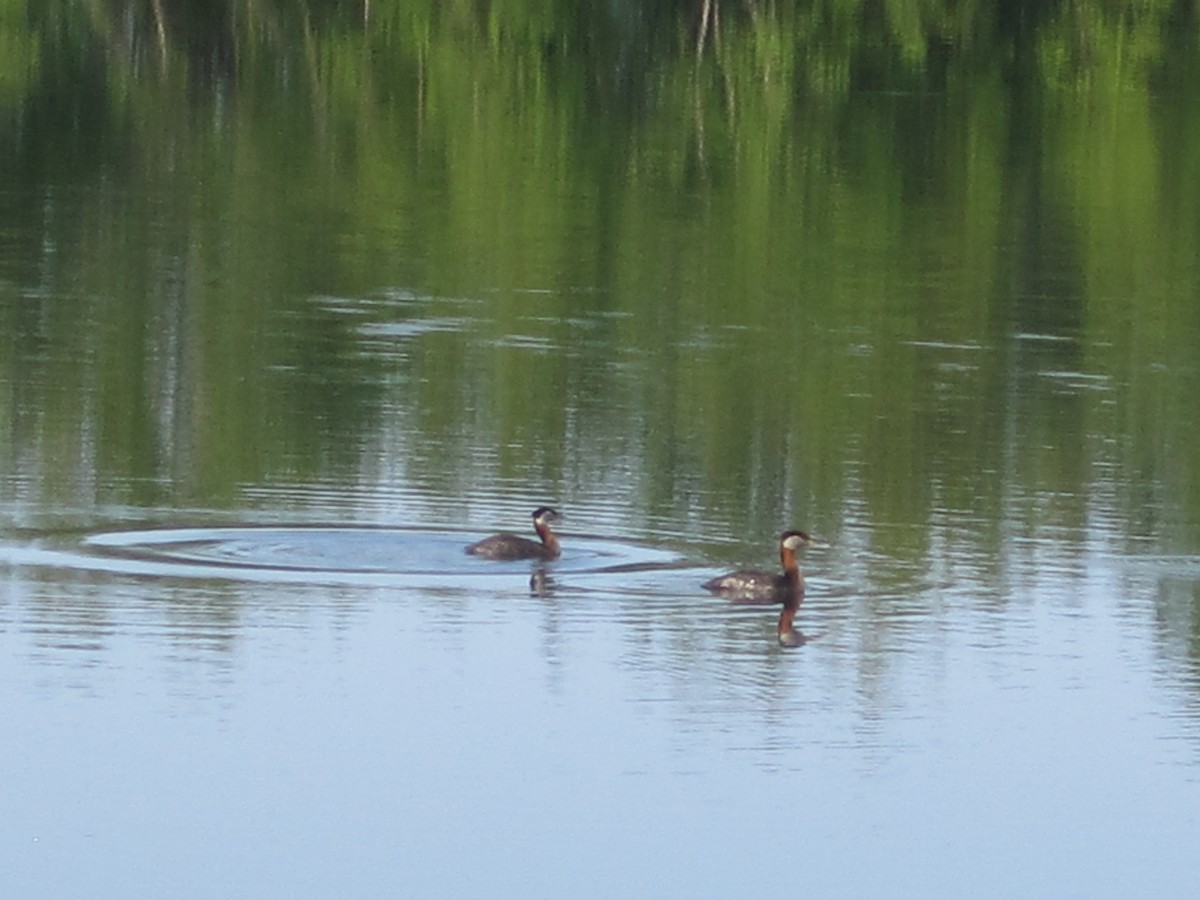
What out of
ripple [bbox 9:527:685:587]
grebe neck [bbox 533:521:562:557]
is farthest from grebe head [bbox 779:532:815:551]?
grebe neck [bbox 533:521:562:557]

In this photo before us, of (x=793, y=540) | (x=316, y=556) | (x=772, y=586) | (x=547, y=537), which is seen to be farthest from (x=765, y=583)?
(x=316, y=556)

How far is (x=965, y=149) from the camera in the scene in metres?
49.8

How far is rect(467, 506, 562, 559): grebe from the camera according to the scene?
657 inches

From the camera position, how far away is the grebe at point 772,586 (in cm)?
1620

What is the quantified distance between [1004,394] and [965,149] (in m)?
24.8

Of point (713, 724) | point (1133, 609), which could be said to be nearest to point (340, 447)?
point (1133, 609)

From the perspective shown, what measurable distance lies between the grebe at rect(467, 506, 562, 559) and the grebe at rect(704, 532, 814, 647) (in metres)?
0.84

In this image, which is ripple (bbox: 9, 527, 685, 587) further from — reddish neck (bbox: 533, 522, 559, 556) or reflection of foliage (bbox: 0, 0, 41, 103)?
reflection of foliage (bbox: 0, 0, 41, 103)

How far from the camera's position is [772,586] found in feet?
53.7

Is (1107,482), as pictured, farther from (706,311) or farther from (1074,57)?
(1074,57)

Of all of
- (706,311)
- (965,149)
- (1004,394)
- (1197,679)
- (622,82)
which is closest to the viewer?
(1197,679)

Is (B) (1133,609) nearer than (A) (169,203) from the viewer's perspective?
Yes

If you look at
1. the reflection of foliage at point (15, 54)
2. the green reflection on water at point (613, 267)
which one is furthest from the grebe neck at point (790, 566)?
the reflection of foliage at point (15, 54)

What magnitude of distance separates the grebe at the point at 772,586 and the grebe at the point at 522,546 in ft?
2.76
